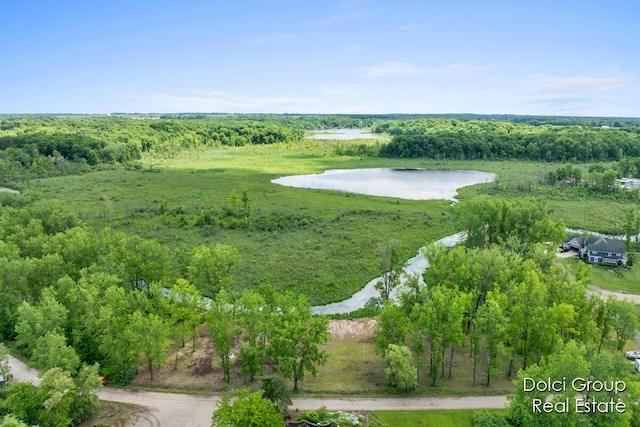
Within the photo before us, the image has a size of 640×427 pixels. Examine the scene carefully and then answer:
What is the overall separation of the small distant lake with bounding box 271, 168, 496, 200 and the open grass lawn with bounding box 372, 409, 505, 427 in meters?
60.5

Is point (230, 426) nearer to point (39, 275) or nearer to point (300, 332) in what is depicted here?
point (300, 332)

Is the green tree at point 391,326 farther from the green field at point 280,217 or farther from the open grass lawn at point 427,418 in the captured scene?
the green field at point 280,217

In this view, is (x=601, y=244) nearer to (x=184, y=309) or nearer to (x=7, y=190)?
(x=184, y=309)

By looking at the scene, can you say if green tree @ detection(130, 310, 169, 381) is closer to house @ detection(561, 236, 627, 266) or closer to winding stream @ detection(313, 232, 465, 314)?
winding stream @ detection(313, 232, 465, 314)

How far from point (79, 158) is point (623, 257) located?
432 ft

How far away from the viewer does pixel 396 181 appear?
10362cm

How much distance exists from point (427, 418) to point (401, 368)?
313 centimetres

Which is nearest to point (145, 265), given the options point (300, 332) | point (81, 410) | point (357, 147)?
point (81, 410)

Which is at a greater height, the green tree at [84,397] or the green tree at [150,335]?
the green tree at [150,335]

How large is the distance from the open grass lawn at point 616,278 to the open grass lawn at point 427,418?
2396 cm

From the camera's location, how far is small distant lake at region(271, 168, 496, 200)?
88.9m

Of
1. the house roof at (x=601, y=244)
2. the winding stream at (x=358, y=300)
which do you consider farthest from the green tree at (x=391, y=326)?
the house roof at (x=601, y=244)

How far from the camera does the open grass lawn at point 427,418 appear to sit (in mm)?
24188

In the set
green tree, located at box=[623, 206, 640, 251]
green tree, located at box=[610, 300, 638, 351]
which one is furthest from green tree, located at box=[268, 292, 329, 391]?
green tree, located at box=[623, 206, 640, 251]
